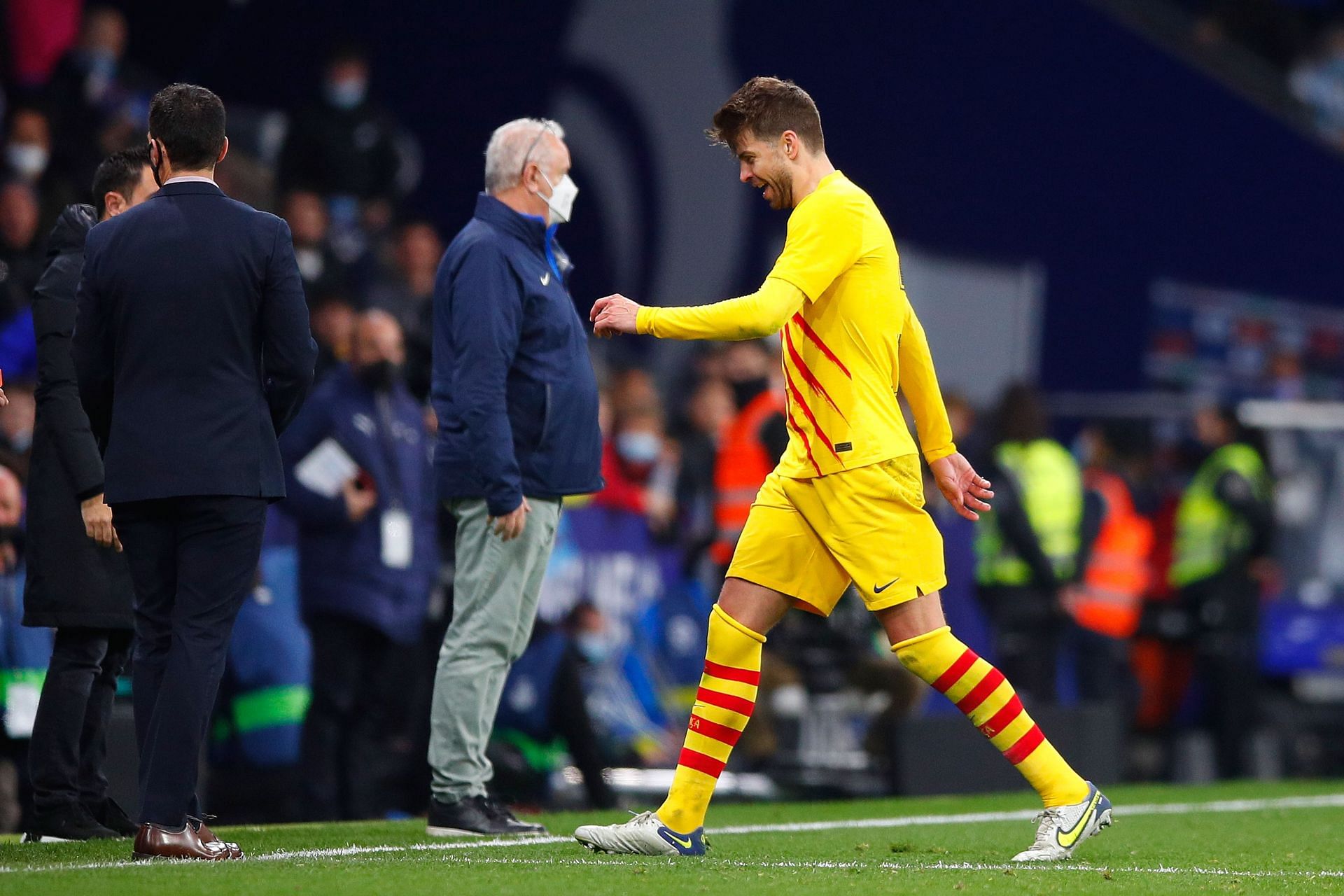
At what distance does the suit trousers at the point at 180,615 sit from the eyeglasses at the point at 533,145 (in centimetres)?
167

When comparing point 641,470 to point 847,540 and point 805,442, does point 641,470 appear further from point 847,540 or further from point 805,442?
point 847,540

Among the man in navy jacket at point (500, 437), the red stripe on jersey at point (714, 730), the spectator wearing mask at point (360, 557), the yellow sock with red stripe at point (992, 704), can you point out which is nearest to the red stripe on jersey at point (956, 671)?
the yellow sock with red stripe at point (992, 704)

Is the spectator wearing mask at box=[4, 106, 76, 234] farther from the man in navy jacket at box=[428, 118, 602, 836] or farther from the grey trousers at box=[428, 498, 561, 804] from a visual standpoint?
the grey trousers at box=[428, 498, 561, 804]

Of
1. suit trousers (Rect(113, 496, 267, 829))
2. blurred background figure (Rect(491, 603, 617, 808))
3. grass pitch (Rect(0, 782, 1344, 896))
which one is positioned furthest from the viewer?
blurred background figure (Rect(491, 603, 617, 808))

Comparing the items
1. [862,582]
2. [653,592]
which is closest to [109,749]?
[862,582]

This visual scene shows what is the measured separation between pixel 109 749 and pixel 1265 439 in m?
8.47

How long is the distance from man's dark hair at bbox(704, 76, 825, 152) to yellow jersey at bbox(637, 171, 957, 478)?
0.59ft

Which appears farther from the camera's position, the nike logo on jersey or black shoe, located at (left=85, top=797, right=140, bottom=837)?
black shoe, located at (left=85, top=797, right=140, bottom=837)

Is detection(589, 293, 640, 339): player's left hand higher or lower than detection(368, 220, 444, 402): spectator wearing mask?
lower

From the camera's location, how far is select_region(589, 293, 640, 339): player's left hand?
5203 millimetres

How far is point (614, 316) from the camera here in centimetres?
521

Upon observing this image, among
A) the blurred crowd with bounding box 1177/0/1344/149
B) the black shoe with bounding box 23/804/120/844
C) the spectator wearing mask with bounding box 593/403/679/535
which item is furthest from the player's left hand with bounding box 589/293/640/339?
the blurred crowd with bounding box 1177/0/1344/149

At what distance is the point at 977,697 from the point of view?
5.43 m

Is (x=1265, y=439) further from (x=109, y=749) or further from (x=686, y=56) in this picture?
(x=109, y=749)
